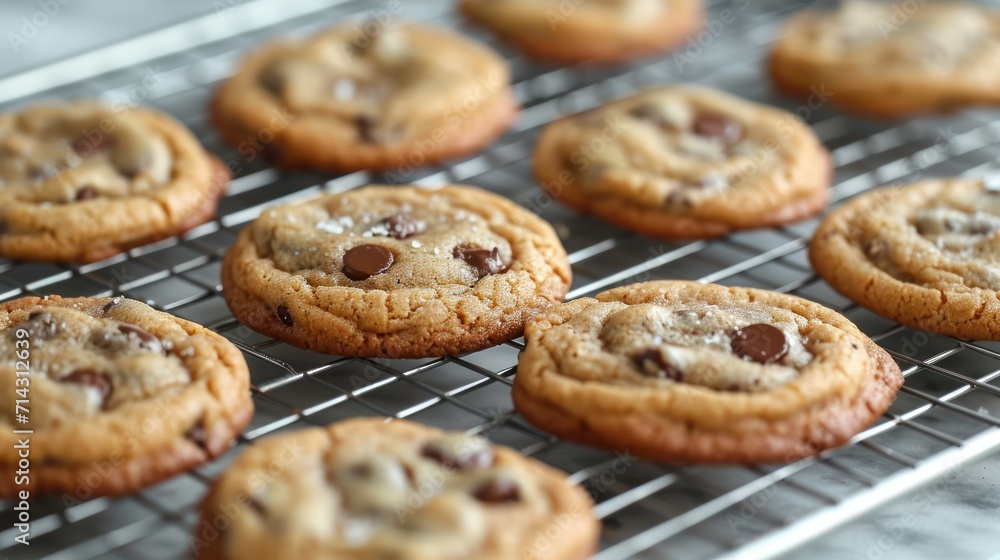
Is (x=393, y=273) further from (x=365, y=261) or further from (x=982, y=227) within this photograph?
(x=982, y=227)

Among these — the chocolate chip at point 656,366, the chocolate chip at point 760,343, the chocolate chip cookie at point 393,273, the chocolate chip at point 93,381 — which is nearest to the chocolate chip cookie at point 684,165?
the chocolate chip cookie at point 393,273

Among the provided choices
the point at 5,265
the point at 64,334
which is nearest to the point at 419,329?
the point at 64,334

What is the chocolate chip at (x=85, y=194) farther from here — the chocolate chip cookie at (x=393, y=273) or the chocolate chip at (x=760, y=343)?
the chocolate chip at (x=760, y=343)

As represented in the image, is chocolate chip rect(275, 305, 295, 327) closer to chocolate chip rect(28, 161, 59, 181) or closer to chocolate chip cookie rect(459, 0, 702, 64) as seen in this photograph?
chocolate chip rect(28, 161, 59, 181)

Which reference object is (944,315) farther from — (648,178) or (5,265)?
(5,265)

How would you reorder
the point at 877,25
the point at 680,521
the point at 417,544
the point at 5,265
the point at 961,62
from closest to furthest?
1. the point at 417,544
2. the point at 680,521
3. the point at 5,265
4. the point at 961,62
5. the point at 877,25

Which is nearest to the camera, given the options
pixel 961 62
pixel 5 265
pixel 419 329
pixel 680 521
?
pixel 680 521
